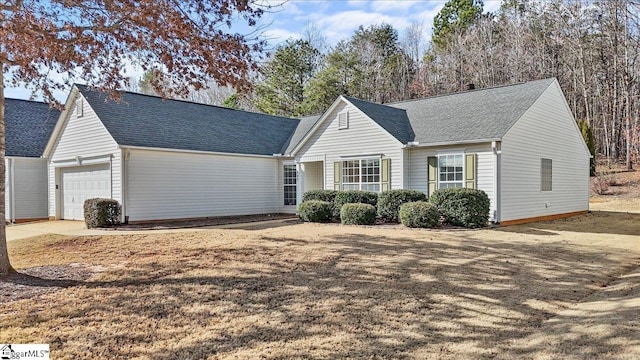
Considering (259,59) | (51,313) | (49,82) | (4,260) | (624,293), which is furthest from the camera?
(49,82)

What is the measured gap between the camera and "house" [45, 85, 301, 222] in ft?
50.0

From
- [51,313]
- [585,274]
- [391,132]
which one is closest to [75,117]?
[391,132]

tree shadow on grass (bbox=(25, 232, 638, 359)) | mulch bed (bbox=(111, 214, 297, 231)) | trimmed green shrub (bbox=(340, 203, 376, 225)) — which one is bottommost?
tree shadow on grass (bbox=(25, 232, 638, 359))

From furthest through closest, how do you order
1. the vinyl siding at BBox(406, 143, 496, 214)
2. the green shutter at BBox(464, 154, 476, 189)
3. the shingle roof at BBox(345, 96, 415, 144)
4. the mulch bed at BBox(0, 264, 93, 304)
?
the shingle roof at BBox(345, 96, 415, 144) < the green shutter at BBox(464, 154, 476, 189) < the vinyl siding at BBox(406, 143, 496, 214) < the mulch bed at BBox(0, 264, 93, 304)

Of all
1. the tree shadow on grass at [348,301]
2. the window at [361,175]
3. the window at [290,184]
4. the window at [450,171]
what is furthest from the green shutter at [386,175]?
the tree shadow on grass at [348,301]

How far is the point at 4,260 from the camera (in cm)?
726

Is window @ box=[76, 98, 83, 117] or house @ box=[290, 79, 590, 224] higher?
window @ box=[76, 98, 83, 117]

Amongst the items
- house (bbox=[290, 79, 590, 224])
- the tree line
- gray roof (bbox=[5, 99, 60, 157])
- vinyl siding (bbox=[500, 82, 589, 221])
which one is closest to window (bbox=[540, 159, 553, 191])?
house (bbox=[290, 79, 590, 224])

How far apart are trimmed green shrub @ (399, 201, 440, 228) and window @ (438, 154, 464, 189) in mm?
2202

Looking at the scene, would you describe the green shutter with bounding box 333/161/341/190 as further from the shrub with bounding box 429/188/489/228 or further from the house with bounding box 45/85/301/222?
the shrub with bounding box 429/188/489/228

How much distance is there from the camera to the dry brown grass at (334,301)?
14.5 ft

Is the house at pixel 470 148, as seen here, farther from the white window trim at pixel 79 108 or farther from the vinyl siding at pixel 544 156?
the white window trim at pixel 79 108

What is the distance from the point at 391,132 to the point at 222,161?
7002 millimetres

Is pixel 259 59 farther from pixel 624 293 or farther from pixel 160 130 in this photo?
pixel 160 130
